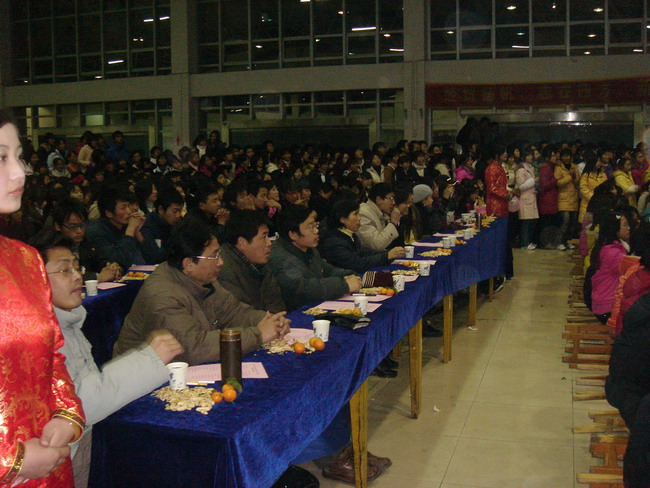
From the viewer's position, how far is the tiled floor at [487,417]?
346 centimetres

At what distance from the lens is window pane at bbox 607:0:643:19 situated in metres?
13.4

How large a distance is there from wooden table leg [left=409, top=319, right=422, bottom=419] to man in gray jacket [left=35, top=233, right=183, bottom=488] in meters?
2.20

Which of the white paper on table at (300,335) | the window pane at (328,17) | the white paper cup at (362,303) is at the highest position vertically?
the window pane at (328,17)

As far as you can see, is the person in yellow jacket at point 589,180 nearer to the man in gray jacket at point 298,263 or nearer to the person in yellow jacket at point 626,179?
the person in yellow jacket at point 626,179

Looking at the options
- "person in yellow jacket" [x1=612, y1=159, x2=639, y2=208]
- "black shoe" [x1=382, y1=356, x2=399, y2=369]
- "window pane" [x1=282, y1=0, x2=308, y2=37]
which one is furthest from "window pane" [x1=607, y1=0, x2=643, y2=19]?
"black shoe" [x1=382, y1=356, x2=399, y2=369]

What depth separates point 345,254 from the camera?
5.02 m

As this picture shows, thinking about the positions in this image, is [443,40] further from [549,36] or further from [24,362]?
[24,362]

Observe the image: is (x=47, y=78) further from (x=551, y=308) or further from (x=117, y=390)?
(x=117, y=390)

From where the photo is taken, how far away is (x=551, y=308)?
23.1ft

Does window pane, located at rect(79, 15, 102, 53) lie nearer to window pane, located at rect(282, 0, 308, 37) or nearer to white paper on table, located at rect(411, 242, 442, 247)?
window pane, located at rect(282, 0, 308, 37)

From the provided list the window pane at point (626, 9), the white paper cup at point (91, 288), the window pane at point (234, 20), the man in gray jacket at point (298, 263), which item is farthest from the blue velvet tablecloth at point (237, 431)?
the window pane at point (234, 20)

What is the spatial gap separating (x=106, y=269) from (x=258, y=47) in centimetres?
1139

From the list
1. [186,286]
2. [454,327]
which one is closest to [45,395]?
[186,286]

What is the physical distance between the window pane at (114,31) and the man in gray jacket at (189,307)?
564 inches
